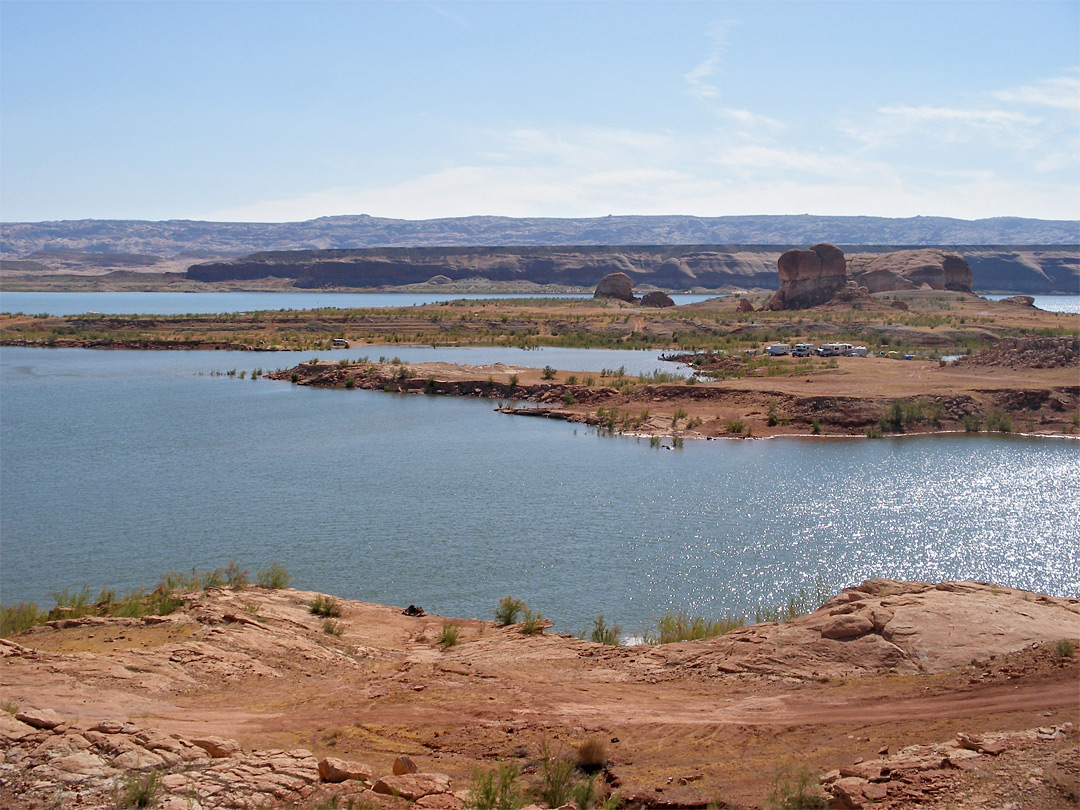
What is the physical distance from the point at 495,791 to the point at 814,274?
256 feet

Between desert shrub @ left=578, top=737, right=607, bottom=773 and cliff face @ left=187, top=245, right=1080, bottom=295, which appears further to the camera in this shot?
cliff face @ left=187, top=245, right=1080, bottom=295

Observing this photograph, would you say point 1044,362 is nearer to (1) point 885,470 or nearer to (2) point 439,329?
(1) point 885,470

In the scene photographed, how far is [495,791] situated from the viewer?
7578 millimetres

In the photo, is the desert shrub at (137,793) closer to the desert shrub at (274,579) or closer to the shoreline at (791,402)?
the desert shrub at (274,579)

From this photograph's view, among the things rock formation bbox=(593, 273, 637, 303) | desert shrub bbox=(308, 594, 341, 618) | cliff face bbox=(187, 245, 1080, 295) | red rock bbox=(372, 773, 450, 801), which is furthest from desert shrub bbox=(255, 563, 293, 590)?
cliff face bbox=(187, 245, 1080, 295)

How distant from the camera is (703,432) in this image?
32750 millimetres

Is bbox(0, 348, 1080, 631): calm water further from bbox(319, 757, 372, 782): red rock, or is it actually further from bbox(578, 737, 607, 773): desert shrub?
bbox(319, 757, 372, 782): red rock

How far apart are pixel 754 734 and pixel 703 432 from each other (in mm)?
24280

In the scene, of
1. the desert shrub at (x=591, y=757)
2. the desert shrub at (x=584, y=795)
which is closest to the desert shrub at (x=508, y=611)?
the desert shrub at (x=591, y=757)

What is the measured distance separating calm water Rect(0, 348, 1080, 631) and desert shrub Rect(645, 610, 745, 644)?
773 millimetres

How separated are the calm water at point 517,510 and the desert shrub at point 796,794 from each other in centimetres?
654

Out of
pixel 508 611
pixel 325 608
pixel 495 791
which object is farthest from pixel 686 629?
pixel 495 791

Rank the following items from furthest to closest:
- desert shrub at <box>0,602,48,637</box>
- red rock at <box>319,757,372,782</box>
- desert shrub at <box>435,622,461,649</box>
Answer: desert shrub at <box>435,622,461,649</box>, desert shrub at <box>0,602,48,637</box>, red rock at <box>319,757,372,782</box>

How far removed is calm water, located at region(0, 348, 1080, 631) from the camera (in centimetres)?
1636
